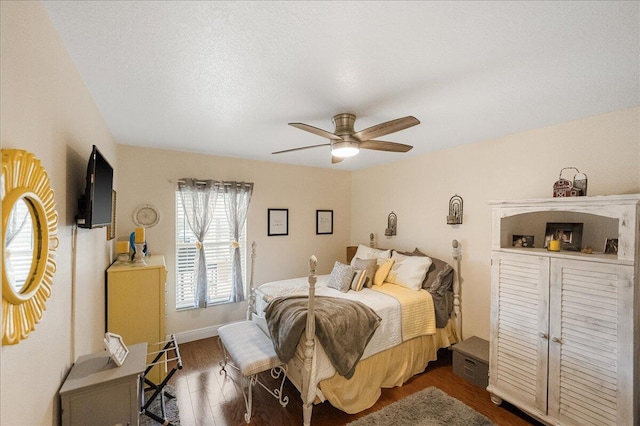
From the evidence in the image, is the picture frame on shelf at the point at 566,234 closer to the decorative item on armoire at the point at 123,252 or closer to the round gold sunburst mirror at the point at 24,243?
the round gold sunburst mirror at the point at 24,243

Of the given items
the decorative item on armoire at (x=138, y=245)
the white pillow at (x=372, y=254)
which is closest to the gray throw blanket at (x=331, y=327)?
the white pillow at (x=372, y=254)

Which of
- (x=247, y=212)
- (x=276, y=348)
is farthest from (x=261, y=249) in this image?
(x=276, y=348)

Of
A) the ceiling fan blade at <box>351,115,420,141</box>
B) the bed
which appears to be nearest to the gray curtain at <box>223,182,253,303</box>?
the bed

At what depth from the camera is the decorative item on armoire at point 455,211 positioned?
336cm

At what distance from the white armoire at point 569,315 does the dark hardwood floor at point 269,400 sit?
0.20 m

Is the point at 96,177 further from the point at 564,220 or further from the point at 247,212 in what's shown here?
the point at 564,220

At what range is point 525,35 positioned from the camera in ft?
4.34

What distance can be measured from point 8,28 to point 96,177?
878 mm

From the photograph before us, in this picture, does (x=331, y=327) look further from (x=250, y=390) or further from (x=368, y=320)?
(x=250, y=390)

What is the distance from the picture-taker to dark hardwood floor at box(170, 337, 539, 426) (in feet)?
7.47

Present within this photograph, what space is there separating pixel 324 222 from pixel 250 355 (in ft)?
9.51

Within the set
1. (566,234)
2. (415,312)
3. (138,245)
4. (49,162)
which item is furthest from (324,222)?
(49,162)

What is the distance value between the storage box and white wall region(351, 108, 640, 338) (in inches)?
9.9

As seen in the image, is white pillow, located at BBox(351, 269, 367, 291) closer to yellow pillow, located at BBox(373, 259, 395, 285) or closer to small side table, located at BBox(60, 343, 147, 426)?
yellow pillow, located at BBox(373, 259, 395, 285)
